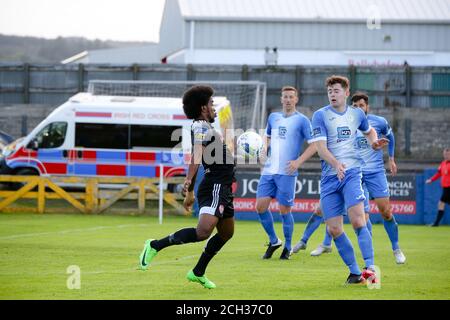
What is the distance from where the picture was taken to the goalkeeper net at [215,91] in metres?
35.2

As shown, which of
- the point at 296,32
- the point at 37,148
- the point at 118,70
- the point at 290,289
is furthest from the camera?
the point at 296,32

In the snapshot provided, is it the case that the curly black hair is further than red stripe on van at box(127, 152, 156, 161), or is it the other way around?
red stripe on van at box(127, 152, 156, 161)

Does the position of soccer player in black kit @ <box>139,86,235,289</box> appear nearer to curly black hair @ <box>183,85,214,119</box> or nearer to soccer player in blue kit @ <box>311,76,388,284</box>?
curly black hair @ <box>183,85,214,119</box>

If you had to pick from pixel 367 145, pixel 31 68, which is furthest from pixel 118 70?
pixel 367 145

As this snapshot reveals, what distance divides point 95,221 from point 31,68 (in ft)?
58.0

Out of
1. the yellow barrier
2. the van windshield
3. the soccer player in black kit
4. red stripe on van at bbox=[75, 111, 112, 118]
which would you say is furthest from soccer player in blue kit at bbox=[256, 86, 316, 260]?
red stripe on van at bbox=[75, 111, 112, 118]

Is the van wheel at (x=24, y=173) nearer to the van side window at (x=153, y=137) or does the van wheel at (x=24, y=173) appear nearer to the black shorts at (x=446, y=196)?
the van side window at (x=153, y=137)

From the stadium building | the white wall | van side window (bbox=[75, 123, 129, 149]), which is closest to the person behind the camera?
van side window (bbox=[75, 123, 129, 149])

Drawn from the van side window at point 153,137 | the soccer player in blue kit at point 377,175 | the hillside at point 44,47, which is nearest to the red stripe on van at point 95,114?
the van side window at point 153,137

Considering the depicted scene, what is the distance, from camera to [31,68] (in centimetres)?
3881

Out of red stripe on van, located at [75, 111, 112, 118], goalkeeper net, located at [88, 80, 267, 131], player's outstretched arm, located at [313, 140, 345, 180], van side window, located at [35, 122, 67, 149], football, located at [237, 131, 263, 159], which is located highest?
goalkeeper net, located at [88, 80, 267, 131]

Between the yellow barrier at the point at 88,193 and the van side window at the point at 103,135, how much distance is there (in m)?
2.51

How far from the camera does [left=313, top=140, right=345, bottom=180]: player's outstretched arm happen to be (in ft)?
34.3
